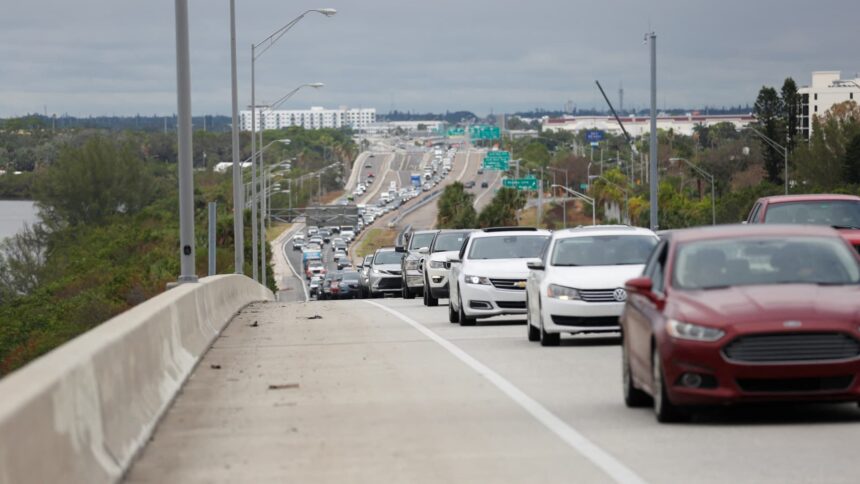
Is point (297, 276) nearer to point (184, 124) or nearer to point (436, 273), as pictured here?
point (436, 273)

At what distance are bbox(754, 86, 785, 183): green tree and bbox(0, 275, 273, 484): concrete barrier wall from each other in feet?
378

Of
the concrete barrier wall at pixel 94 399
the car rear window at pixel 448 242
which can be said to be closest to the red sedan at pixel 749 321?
the concrete barrier wall at pixel 94 399

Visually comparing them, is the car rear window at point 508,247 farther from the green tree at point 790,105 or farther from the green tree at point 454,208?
the green tree at point 454,208

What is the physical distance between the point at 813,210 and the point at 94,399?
1998cm

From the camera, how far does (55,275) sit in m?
133

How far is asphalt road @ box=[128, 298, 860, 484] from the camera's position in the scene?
10.1 meters

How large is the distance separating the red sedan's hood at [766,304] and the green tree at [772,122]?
118 meters

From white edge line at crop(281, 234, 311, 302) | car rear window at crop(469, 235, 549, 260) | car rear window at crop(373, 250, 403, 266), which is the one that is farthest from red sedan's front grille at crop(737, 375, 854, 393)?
white edge line at crop(281, 234, 311, 302)

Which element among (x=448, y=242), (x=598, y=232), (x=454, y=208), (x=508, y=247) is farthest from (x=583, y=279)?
(x=454, y=208)

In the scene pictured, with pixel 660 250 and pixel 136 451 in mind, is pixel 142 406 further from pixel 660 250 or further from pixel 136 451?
pixel 660 250

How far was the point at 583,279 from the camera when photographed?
2075 centimetres

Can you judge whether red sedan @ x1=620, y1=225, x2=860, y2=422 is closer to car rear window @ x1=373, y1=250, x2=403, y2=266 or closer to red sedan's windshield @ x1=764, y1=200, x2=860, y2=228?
red sedan's windshield @ x1=764, y1=200, x2=860, y2=228

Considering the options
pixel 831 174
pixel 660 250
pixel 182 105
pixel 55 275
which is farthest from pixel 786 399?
pixel 55 275

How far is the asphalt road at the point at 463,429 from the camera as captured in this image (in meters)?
10.1
